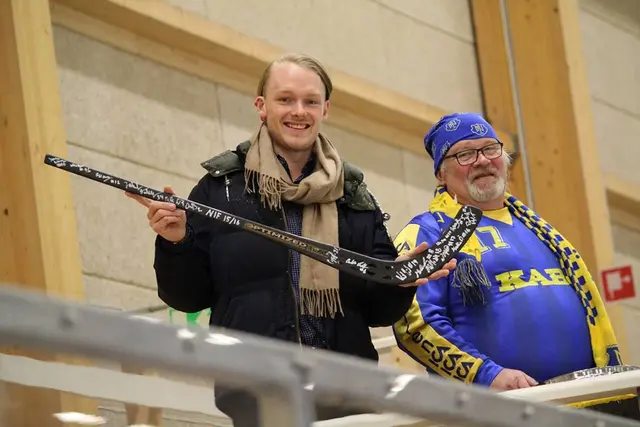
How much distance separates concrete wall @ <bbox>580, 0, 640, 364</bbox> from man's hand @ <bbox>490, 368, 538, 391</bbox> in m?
4.10

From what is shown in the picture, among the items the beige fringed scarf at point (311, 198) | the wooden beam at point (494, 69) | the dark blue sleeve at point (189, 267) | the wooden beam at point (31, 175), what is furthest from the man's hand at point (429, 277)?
the wooden beam at point (494, 69)

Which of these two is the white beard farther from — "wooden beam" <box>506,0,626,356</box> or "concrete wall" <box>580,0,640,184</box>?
"concrete wall" <box>580,0,640,184</box>

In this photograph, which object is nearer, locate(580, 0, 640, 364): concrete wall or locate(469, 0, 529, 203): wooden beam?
locate(469, 0, 529, 203): wooden beam

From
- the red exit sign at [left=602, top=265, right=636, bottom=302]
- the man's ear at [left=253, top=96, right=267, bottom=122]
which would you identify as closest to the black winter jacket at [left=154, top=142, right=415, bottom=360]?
the man's ear at [left=253, top=96, right=267, bottom=122]

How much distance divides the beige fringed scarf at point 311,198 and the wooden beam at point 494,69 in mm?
3718

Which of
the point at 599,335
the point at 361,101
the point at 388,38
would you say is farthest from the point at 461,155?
the point at 388,38

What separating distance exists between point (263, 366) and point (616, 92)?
6.14 meters

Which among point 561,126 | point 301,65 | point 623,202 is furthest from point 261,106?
point 623,202

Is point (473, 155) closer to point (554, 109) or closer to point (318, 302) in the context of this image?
point (318, 302)

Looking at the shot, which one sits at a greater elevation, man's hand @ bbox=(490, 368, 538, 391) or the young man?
the young man

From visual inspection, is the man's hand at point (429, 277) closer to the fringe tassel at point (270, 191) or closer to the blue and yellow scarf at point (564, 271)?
the fringe tassel at point (270, 191)

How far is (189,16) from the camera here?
445cm

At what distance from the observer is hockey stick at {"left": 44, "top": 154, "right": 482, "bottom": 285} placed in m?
2.05

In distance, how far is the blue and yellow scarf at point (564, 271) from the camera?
2.67 m
